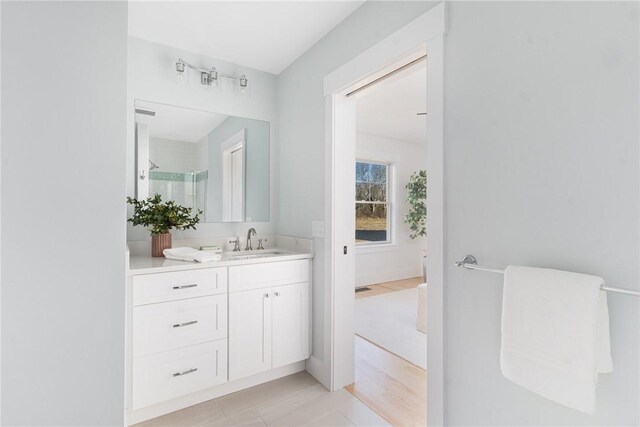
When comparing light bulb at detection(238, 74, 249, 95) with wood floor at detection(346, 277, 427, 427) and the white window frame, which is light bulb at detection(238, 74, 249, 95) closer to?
A: wood floor at detection(346, 277, 427, 427)

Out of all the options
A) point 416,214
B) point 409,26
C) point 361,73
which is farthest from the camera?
point 416,214

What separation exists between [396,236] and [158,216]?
14.0 ft

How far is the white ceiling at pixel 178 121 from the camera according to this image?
94.3 inches

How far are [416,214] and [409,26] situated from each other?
14.2ft

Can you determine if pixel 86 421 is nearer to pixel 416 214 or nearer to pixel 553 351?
pixel 553 351

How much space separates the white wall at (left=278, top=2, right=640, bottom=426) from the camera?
3.17 feet

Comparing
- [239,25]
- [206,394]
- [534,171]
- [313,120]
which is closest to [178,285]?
[206,394]

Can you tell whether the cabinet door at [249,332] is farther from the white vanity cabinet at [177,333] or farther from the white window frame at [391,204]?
the white window frame at [391,204]

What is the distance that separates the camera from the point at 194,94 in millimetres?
2545

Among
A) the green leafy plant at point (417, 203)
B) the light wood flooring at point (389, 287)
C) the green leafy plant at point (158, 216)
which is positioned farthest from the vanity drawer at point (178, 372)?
the green leafy plant at point (417, 203)

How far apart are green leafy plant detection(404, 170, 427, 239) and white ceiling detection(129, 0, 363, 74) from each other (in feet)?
12.0

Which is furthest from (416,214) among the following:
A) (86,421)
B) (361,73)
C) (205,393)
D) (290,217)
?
(86,421)

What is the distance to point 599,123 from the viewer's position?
1009mm

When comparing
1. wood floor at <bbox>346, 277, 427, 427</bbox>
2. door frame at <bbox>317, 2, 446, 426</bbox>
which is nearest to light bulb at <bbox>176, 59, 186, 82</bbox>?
door frame at <bbox>317, 2, 446, 426</bbox>
